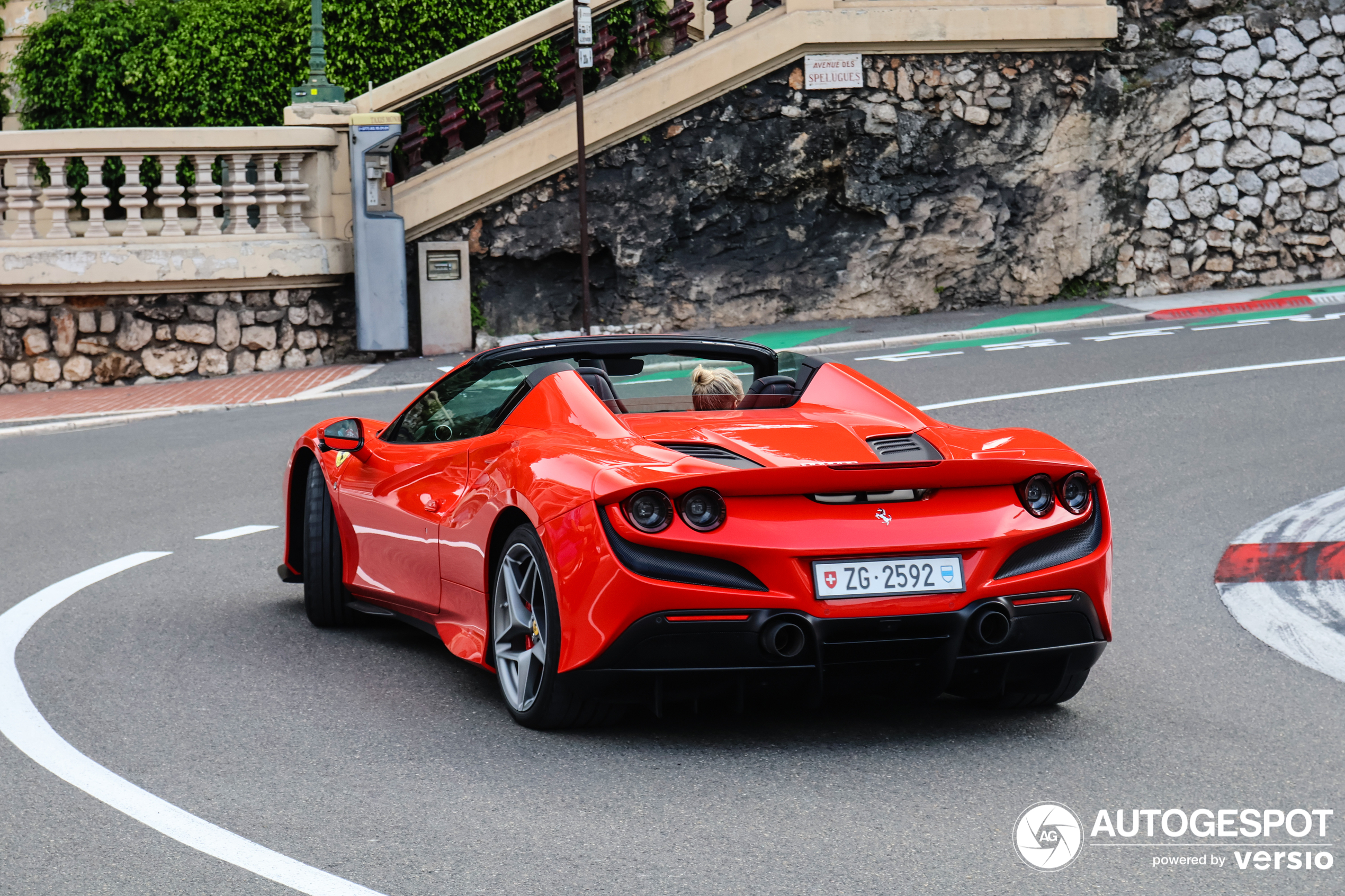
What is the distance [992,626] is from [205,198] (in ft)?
47.7

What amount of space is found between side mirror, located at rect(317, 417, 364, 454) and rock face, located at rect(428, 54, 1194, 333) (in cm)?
1249

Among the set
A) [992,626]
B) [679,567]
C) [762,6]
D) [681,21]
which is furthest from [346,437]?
[762,6]

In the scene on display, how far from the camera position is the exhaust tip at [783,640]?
455 centimetres

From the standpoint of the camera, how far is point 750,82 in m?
19.3

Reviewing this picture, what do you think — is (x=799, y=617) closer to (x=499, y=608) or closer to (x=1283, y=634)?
(x=499, y=608)

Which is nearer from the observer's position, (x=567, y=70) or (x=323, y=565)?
(x=323, y=565)

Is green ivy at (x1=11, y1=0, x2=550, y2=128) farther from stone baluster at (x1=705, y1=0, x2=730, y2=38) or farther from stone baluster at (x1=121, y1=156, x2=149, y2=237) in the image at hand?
stone baluster at (x1=121, y1=156, x2=149, y2=237)

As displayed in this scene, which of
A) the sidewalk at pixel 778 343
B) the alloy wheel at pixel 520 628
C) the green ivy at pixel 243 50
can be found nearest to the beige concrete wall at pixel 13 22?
the green ivy at pixel 243 50

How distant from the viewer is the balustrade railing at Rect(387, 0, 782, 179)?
18609 millimetres

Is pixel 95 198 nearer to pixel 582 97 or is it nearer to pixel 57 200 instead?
pixel 57 200

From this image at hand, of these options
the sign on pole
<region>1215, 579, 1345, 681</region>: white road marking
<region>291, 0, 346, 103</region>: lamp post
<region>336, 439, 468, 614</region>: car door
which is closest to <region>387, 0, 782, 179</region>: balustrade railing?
<region>291, 0, 346, 103</region>: lamp post

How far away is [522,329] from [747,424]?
14036 mm

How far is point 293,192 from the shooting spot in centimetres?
1791

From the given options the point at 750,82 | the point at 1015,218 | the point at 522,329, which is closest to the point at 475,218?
the point at 522,329
